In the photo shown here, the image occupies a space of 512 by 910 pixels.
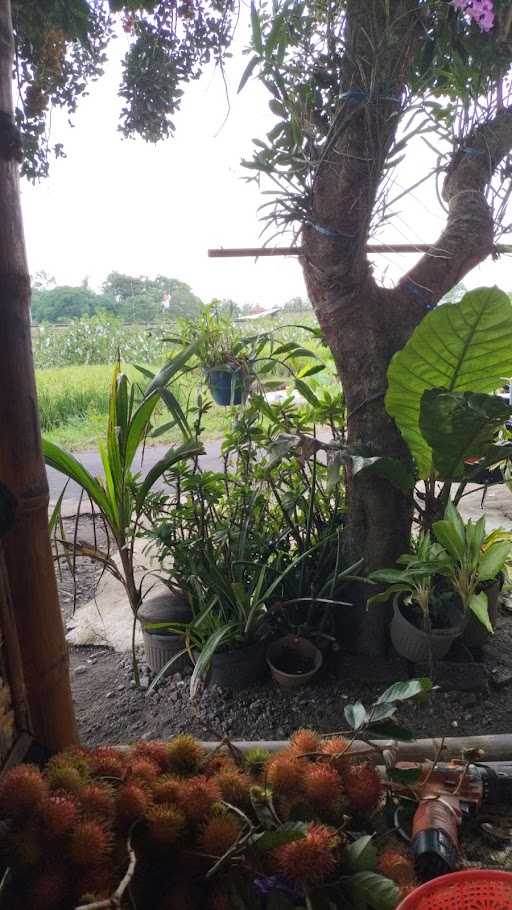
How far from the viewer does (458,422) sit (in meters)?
1.28

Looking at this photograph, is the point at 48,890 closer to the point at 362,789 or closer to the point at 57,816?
the point at 57,816

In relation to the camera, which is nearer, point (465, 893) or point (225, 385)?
point (465, 893)

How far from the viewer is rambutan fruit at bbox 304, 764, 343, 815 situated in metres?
0.75

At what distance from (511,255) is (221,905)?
61.2 inches

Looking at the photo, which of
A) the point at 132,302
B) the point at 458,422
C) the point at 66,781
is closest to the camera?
the point at 66,781

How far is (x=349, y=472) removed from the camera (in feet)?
5.24

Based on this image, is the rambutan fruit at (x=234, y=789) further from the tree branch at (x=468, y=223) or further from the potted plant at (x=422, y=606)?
the tree branch at (x=468, y=223)

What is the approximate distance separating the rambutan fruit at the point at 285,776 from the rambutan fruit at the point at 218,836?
0.10m

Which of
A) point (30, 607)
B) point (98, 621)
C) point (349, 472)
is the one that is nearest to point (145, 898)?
point (30, 607)

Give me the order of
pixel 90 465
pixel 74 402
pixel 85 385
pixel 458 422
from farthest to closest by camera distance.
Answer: pixel 90 465 < pixel 74 402 < pixel 85 385 < pixel 458 422

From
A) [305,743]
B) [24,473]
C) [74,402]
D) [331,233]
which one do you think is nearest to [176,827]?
[305,743]

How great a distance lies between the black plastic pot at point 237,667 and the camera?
4.82ft

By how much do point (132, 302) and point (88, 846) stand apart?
1.43 meters

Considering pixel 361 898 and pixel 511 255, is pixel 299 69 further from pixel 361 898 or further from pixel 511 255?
pixel 361 898
